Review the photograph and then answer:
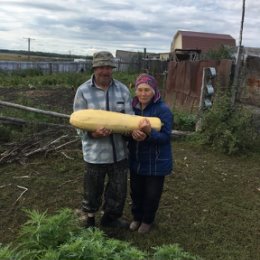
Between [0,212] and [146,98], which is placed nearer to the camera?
[146,98]

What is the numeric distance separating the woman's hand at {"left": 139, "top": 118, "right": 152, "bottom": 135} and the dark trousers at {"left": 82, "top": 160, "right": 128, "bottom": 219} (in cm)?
49

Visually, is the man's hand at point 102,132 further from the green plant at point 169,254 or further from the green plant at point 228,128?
the green plant at point 228,128

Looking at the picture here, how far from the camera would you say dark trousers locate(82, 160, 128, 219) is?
4.52 metres

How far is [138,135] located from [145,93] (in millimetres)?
399

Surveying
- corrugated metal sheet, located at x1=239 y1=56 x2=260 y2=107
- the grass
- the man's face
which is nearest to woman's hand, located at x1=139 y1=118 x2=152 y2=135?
the man's face

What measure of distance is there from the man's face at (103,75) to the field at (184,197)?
4.74 ft

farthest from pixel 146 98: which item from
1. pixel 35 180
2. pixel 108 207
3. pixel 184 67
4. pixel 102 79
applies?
pixel 184 67

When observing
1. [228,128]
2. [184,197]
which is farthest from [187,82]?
[184,197]

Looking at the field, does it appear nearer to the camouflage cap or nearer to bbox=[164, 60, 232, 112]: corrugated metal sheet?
the camouflage cap

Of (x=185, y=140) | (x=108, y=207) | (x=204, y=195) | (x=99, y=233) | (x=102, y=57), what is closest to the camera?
(x=99, y=233)

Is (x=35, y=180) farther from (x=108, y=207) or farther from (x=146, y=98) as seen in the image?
(x=146, y=98)

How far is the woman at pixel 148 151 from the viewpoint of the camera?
432 centimetres

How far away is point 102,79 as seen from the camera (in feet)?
14.1

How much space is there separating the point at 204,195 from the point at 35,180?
2.08 m
